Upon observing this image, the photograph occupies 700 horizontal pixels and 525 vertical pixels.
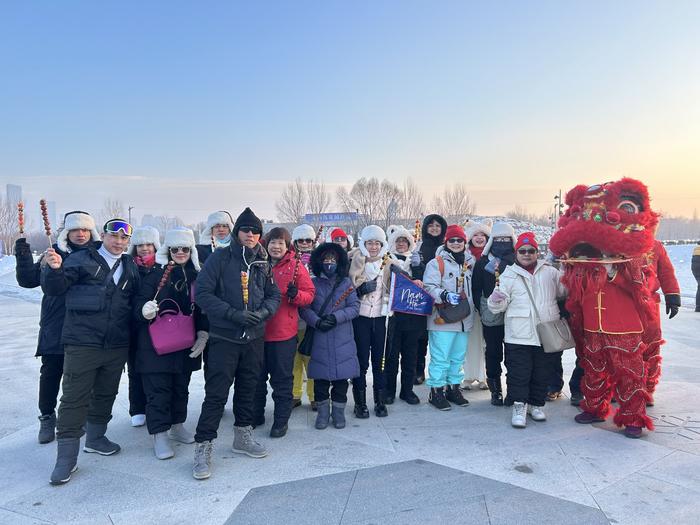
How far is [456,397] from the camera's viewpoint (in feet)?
15.7

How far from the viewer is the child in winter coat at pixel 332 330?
4176mm

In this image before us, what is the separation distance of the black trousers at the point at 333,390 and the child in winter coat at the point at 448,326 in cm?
94

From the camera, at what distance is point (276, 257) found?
4094 millimetres

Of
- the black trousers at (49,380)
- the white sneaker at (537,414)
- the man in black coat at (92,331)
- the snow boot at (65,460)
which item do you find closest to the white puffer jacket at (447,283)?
the white sneaker at (537,414)

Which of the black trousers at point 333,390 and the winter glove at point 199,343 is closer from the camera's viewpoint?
the winter glove at point 199,343

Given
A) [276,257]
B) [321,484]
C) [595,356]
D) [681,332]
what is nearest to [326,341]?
[276,257]

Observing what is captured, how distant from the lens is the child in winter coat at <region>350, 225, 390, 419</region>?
4.45 metres

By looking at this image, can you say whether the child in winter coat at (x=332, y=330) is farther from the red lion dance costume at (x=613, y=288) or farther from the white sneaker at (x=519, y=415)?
the red lion dance costume at (x=613, y=288)

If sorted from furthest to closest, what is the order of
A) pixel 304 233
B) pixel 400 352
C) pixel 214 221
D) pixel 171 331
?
pixel 304 233, pixel 400 352, pixel 214 221, pixel 171 331

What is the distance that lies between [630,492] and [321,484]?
203 cm

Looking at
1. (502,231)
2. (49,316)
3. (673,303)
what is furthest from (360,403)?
(673,303)

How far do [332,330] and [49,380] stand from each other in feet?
7.96

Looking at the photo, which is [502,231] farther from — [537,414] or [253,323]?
[253,323]

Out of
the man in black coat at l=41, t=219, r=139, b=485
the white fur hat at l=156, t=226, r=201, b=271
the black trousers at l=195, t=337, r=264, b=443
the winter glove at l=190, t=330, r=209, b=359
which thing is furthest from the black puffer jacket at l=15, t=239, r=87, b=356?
the black trousers at l=195, t=337, r=264, b=443
